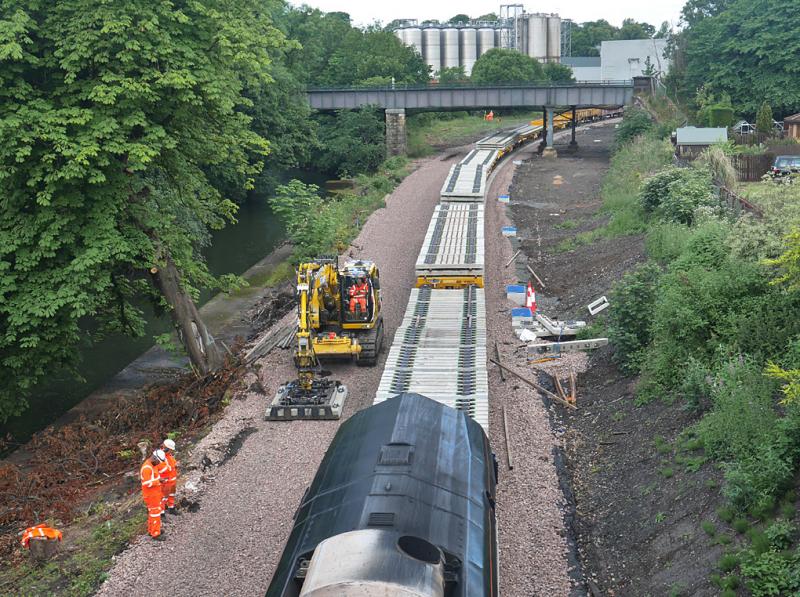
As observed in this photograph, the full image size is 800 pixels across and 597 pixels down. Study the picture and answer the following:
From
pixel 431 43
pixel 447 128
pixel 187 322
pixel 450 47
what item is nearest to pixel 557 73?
pixel 447 128

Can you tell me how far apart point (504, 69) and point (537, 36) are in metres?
48.0

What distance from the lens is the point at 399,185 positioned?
52781 mm

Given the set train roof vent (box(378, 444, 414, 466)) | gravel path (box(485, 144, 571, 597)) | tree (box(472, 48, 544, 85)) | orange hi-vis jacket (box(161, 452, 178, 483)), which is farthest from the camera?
tree (box(472, 48, 544, 85))

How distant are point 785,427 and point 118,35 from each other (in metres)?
15.3

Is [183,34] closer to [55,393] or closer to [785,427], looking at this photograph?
[55,393]

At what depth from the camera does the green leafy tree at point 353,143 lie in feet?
216

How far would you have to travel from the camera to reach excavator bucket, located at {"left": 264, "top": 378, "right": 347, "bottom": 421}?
18.3 meters

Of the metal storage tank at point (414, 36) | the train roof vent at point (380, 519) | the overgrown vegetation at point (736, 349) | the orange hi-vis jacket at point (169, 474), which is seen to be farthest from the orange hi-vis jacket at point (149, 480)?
the metal storage tank at point (414, 36)

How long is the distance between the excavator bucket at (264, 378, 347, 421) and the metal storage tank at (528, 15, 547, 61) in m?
121

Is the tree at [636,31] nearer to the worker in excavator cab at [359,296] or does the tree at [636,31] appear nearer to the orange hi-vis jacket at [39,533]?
the worker in excavator cab at [359,296]

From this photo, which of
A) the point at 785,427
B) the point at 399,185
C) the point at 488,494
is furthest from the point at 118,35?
the point at 399,185

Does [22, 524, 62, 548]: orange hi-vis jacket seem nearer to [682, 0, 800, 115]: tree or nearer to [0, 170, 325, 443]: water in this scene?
[0, 170, 325, 443]: water

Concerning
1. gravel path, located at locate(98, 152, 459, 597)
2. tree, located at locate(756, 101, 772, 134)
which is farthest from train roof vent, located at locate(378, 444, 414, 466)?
tree, located at locate(756, 101, 772, 134)

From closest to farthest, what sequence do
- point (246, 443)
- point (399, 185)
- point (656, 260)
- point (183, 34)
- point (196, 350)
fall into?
point (246, 443) < point (183, 34) < point (196, 350) < point (656, 260) < point (399, 185)
